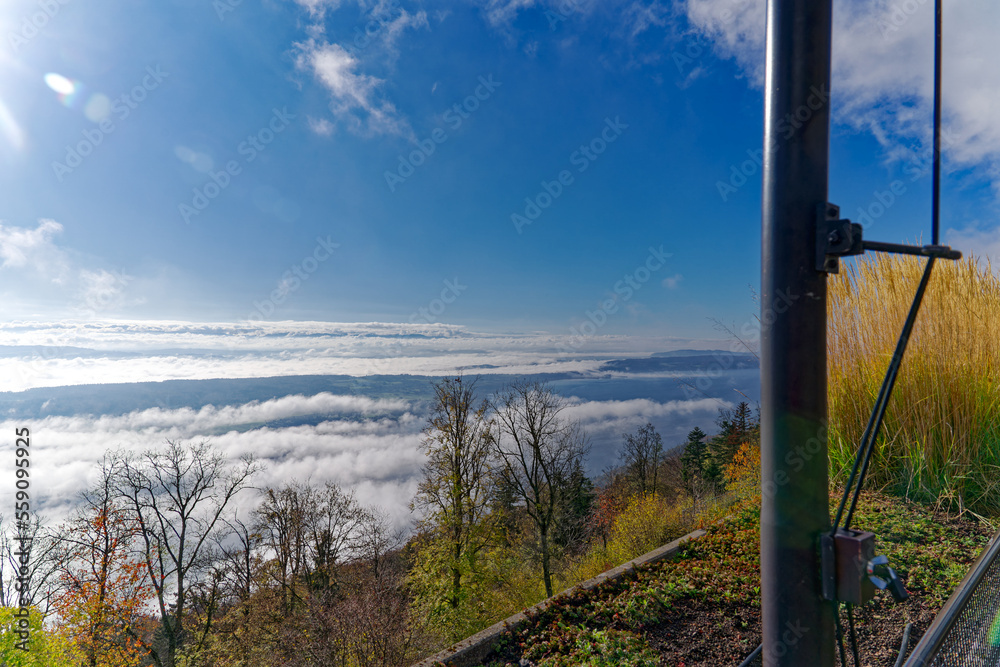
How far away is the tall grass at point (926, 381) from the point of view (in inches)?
165

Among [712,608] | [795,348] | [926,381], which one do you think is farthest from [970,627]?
[926,381]

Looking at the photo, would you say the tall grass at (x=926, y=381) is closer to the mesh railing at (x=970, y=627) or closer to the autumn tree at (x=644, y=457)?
the mesh railing at (x=970, y=627)

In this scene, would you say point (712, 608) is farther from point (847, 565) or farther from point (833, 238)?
point (833, 238)

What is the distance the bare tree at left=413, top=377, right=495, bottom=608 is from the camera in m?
14.0

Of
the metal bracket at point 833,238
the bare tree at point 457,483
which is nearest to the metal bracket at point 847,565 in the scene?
the metal bracket at point 833,238

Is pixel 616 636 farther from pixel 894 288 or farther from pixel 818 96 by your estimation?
pixel 894 288

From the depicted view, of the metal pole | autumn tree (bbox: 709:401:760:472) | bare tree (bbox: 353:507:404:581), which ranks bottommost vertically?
bare tree (bbox: 353:507:404:581)

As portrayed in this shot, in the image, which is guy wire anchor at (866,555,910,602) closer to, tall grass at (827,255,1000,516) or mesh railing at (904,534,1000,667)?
mesh railing at (904,534,1000,667)

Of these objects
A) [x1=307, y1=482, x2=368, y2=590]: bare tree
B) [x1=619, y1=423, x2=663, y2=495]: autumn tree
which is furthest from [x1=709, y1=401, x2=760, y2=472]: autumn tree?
[x1=307, y1=482, x2=368, y2=590]: bare tree

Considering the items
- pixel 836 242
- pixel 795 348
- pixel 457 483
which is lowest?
pixel 457 483

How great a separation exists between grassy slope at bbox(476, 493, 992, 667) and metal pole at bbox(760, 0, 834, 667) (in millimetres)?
2618

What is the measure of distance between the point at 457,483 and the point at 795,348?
14.4m

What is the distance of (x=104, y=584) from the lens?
18.4 metres

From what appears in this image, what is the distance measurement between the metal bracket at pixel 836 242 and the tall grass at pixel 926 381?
15.1ft
